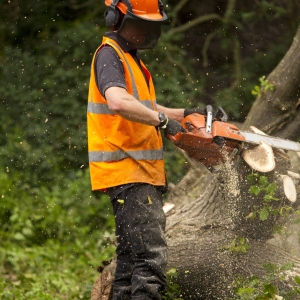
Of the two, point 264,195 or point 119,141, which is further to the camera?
point 264,195

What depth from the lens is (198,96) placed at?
827cm

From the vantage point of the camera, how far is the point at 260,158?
4039mm

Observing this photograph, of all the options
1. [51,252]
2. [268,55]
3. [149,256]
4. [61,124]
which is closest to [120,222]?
[149,256]

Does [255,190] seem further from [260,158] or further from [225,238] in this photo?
[225,238]

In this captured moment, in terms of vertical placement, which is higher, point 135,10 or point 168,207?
point 135,10

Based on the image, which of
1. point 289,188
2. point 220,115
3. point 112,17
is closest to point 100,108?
point 112,17

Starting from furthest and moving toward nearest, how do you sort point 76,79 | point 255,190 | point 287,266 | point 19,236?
1. point 76,79
2. point 19,236
3. point 255,190
4. point 287,266

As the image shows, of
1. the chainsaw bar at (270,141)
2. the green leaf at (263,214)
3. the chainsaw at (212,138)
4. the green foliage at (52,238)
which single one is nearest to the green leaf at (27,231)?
the green foliage at (52,238)

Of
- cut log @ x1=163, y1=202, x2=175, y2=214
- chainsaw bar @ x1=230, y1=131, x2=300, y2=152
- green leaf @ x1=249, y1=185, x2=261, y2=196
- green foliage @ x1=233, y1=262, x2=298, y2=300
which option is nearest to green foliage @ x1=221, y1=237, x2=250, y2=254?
green foliage @ x1=233, y1=262, x2=298, y2=300

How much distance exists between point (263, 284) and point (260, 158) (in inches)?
30.1

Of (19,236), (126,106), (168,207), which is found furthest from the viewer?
(19,236)

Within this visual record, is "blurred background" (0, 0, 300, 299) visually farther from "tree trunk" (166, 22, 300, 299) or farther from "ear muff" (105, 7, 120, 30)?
"ear muff" (105, 7, 120, 30)

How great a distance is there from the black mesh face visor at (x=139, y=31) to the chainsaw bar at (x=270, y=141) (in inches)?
29.9

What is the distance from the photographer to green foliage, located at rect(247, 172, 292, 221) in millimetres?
4043
